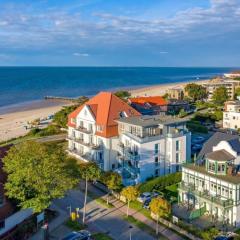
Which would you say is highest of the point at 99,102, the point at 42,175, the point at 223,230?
the point at 99,102

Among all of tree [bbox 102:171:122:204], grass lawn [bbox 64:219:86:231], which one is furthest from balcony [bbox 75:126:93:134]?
grass lawn [bbox 64:219:86:231]

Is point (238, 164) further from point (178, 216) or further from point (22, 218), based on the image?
point (22, 218)

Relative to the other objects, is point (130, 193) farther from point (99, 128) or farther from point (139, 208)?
point (99, 128)

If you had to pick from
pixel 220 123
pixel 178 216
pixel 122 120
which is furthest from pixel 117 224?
pixel 220 123

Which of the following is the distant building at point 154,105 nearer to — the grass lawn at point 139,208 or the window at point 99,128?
the window at point 99,128

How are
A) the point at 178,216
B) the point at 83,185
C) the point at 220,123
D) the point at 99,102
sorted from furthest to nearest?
the point at 220,123
the point at 99,102
the point at 83,185
the point at 178,216

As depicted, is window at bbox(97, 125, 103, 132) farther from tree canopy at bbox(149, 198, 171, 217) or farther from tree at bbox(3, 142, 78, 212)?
tree canopy at bbox(149, 198, 171, 217)
